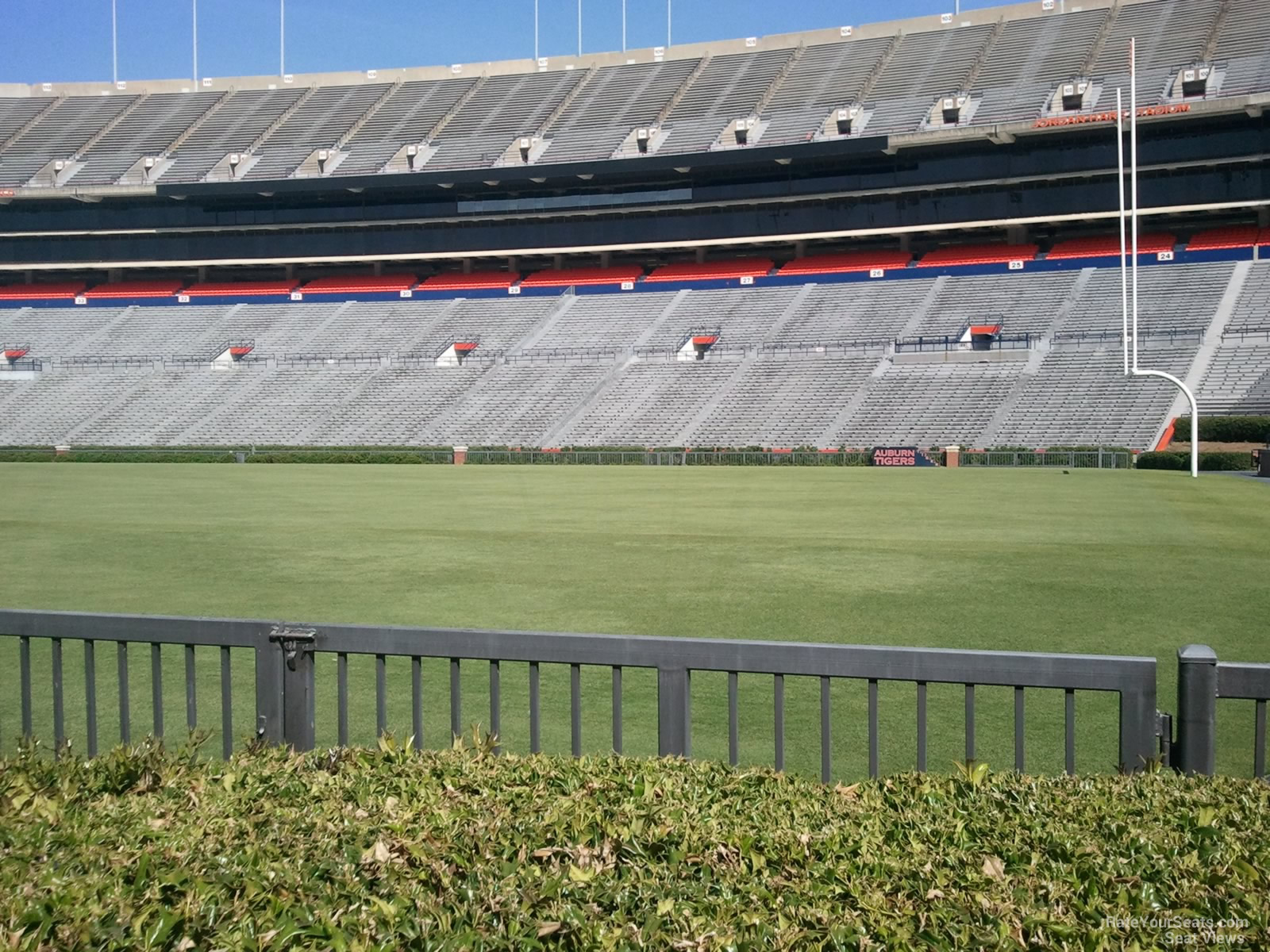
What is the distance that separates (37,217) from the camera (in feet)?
244

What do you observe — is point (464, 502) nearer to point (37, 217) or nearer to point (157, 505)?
point (157, 505)

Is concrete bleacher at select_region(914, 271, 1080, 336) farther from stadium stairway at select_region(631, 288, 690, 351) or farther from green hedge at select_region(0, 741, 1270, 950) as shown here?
green hedge at select_region(0, 741, 1270, 950)

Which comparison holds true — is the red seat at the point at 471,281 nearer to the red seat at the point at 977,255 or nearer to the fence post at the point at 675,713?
the red seat at the point at 977,255

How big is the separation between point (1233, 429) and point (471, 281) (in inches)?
1806

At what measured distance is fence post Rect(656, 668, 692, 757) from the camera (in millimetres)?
5145

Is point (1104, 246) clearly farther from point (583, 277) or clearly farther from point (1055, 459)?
point (583, 277)

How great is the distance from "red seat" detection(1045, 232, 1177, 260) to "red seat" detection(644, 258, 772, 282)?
1597 centimetres

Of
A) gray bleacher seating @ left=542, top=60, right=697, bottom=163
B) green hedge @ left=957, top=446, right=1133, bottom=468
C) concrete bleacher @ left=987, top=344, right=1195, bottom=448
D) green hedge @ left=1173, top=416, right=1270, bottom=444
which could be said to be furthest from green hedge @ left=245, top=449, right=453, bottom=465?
green hedge @ left=1173, top=416, right=1270, bottom=444

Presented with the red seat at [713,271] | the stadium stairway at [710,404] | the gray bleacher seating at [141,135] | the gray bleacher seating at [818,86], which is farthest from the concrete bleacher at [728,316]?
the gray bleacher seating at [141,135]

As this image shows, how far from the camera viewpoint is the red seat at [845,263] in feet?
211

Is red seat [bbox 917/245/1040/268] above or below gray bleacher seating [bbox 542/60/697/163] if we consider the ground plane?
below

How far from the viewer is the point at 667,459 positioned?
47906mm

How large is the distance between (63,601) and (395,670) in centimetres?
492

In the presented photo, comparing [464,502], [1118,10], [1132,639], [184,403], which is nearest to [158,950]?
[1132,639]
